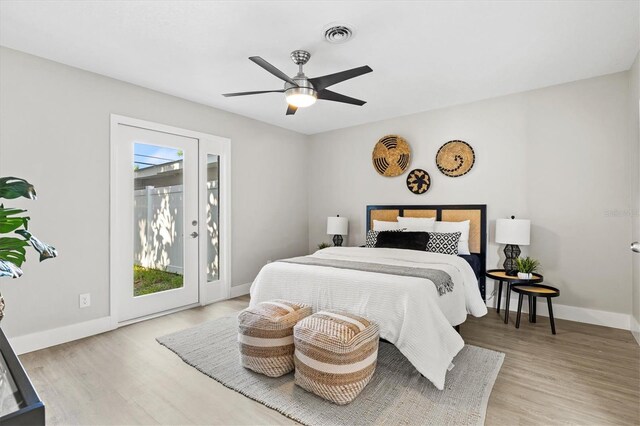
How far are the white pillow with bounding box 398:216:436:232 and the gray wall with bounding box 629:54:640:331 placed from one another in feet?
6.18

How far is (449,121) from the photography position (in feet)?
14.1

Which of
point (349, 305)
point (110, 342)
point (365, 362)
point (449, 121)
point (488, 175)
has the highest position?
point (449, 121)

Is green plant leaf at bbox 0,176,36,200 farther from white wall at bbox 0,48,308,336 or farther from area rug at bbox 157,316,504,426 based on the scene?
white wall at bbox 0,48,308,336

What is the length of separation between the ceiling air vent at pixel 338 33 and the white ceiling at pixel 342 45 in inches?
2.4

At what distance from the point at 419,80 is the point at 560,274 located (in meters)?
2.59

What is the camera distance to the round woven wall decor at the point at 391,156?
4656 millimetres

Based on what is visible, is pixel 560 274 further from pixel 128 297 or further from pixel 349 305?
pixel 128 297

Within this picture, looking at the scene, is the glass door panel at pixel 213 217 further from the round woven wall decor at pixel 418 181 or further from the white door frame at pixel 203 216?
the round woven wall decor at pixel 418 181

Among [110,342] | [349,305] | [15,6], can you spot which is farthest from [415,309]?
[15,6]

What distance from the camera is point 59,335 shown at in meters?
2.94

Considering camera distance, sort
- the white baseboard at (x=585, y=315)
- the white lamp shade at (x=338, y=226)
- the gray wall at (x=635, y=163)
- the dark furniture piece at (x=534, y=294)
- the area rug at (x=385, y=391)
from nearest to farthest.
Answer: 1. the area rug at (x=385, y=391)
2. the gray wall at (x=635, y=163)
3. the dark furniture piece at (x=534, y=294)
4. the white baseboard at (x=585, y=315)
5. the white lamp shade at (x=338, y=226)

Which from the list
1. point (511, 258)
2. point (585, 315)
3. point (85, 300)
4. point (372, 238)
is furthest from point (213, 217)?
point (585, 315)

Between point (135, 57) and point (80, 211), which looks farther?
point (80, 211)

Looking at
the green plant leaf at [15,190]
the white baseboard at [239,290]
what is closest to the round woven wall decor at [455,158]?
the white baseboard at [239,290]
